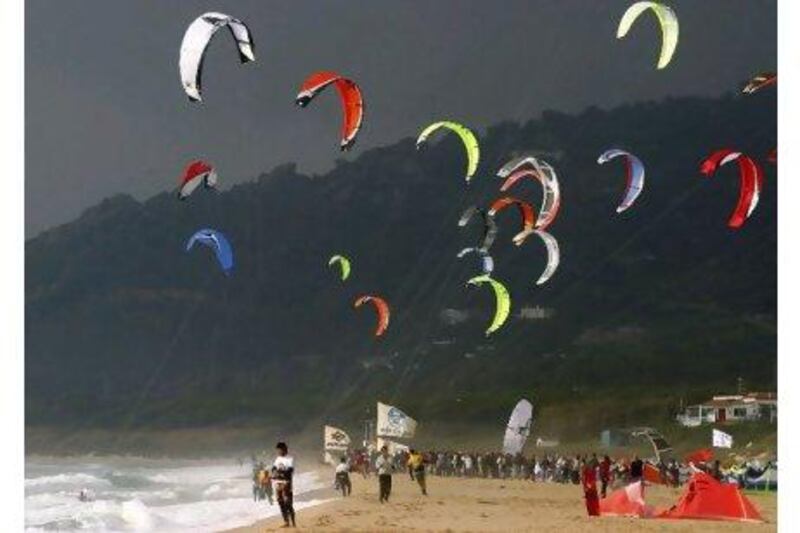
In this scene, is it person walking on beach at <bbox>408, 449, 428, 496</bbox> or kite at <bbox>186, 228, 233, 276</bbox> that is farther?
kite at <bbox>186, 228, 233, 276</bbox>

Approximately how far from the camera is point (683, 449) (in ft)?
35.7

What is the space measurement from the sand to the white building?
0.94m

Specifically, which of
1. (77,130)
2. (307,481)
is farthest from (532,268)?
(77,130)

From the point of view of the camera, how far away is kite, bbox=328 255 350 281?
12.7 m

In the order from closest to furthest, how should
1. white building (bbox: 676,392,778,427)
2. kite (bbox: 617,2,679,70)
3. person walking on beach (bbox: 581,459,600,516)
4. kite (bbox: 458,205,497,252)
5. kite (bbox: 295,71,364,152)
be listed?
person walking on beach (bbox: 581,459,600,516), kite (bbox: 617,2,679,70), kite (bbox: 295,71,364,152), white building (bbox: 676,392,778,427), kite (bbox: 458,205,497,252)

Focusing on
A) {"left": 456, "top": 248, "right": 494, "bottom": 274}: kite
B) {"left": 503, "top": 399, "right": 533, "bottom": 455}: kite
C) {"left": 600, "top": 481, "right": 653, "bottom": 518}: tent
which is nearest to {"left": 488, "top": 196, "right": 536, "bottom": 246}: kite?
{"left": 456, "top": 248, "right": 494, "bottom": 274}: kite

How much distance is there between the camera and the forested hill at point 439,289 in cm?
1156

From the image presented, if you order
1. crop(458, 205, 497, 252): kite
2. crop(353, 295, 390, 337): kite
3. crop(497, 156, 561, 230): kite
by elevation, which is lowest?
crop(353, 295, 390, 337): kite

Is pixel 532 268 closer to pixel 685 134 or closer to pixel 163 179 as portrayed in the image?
pixel 685 134

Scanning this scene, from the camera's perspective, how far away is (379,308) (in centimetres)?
1223

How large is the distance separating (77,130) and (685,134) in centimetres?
556

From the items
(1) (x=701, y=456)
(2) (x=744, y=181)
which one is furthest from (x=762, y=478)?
(2) (x=744, y=181)

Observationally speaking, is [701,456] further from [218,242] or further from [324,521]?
[218,242]

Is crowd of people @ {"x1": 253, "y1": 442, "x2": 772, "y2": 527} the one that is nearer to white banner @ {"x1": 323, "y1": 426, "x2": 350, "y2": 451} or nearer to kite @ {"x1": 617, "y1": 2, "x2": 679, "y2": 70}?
white banner @ {"x1": 323, "y1": 426, "x2": 350, "y2": 451}
